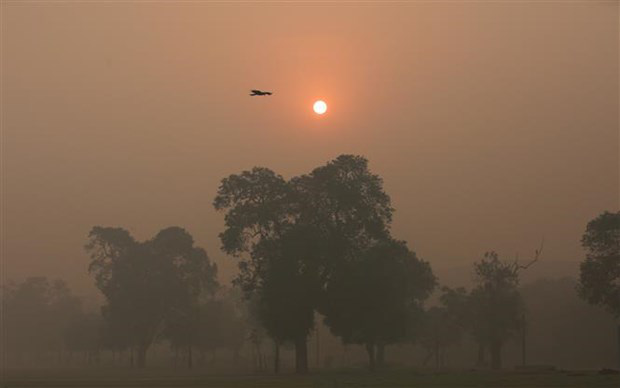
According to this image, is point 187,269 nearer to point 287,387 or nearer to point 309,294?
point 309,294

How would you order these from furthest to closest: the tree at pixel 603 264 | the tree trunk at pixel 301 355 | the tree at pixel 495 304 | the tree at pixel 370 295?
1. the tree at pixel 495 304
2. the tree at pixel 603 264
3. the tree trunk at pixel 301 355
4. the tree at pixel 370 295

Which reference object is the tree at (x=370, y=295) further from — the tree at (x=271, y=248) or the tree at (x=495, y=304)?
the tree at (x=495, y=304)

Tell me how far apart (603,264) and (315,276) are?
110ft

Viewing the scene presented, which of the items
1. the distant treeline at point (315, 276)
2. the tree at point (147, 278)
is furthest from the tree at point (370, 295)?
the tree at point (147, 278)

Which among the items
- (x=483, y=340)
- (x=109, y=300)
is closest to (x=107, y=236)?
(x=109, y=300)

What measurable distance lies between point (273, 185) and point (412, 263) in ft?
84.5

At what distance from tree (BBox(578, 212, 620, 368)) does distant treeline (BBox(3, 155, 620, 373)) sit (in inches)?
4.8

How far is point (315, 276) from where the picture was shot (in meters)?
79.8

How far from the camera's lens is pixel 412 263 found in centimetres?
9969

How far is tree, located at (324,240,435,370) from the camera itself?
7812 cm

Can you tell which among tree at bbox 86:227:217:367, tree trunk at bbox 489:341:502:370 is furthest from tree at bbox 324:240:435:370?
tree at bbox 86:227:217:367

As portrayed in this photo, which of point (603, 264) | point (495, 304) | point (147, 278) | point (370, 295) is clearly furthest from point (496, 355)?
point (147, 278)

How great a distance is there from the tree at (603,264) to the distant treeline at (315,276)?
0.40 feet

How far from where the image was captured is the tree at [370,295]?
78.1 m
